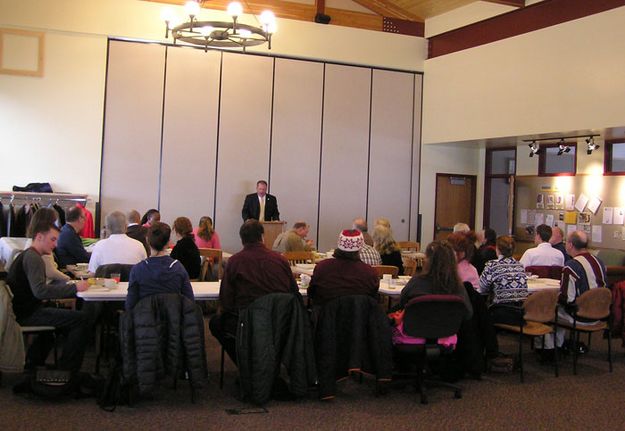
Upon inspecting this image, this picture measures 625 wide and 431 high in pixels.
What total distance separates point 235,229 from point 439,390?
6560 mm

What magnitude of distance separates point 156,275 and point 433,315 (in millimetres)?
2079

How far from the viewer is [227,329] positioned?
217 inches

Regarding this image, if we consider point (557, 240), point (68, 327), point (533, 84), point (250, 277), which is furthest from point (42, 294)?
point (533, 84)

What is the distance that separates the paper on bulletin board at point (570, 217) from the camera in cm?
1158

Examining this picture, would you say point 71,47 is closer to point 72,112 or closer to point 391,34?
point 72,112

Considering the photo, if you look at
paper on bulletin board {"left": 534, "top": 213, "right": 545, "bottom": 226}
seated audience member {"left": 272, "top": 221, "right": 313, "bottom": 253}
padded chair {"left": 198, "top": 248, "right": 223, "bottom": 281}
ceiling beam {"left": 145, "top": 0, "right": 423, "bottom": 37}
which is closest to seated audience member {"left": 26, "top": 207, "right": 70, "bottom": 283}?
padded chair {"left": 198, "top": 248, "right": 223, "bottom": 281}

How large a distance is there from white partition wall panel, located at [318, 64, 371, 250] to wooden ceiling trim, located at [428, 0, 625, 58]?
1.49 meters

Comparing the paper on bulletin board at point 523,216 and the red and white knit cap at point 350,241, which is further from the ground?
the paper on bulletin board at point 523,216

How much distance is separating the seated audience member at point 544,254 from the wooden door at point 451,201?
17.4 ft

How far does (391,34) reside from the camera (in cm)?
1290

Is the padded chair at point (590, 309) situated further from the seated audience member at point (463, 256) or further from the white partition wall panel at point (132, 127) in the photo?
the white partition wall panel at point (132, 127)

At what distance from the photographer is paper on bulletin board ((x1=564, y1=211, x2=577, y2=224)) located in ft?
38.0

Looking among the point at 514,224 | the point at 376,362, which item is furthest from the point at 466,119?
the point at 376,362

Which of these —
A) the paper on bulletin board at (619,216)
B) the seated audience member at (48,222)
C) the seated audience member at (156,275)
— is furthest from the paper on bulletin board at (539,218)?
the seated audience member at (48,222)
